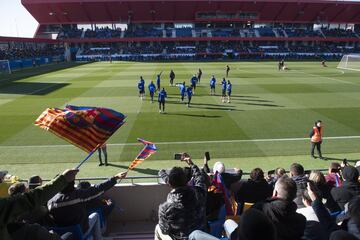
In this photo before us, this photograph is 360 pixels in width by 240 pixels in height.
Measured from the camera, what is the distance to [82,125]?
619cm

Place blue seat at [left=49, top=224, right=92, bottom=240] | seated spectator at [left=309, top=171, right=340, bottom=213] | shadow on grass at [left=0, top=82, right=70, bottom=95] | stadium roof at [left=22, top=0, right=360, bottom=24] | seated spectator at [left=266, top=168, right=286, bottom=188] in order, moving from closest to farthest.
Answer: blue seat at [left=49, top=224, right=92, bottom=240]
seated spectator at [left=309, top=171, right=340, bottom=213]
seated spectator at [left=266, top=168, right=286, bottom=188]
shadow on grass at [left=0, top=82, right=70, bottom=95]
stadium roof at [left=22, top=0, right=360, bottom=24]

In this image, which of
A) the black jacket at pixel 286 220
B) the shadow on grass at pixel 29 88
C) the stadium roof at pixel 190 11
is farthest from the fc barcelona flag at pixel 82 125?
the stadium roof at pixel 190 11

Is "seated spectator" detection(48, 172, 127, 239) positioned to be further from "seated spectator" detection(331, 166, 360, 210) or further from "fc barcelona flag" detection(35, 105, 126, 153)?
"seated spectator" detection(331, 166, 360, 210)

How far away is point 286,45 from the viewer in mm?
80125

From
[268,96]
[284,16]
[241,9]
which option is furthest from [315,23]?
[268,96]

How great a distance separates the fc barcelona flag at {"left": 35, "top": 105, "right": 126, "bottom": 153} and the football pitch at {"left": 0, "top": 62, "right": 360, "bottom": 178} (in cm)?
507

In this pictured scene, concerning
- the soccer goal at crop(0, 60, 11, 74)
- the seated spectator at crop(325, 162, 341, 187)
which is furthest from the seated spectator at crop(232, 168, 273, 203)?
the soccer goal at crop(0, 60, 11, 74)

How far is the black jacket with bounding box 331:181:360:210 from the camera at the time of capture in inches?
210

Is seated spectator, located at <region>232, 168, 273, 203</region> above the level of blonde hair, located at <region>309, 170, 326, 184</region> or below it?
below

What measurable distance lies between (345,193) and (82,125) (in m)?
4.89

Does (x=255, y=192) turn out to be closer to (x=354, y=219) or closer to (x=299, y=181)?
(x=299, y=181)

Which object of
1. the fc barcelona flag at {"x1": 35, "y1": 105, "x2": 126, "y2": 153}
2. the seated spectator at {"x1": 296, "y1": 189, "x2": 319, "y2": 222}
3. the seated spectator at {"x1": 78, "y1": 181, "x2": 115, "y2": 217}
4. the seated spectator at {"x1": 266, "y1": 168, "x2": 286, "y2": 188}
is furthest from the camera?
the seated spectator at {"x1": 266, "y1": 168, "x2": 286, "y2": 188}

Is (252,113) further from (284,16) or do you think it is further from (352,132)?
(284,16)

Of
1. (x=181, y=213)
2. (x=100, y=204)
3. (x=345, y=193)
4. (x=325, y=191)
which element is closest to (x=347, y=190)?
(x=345, y=193)
